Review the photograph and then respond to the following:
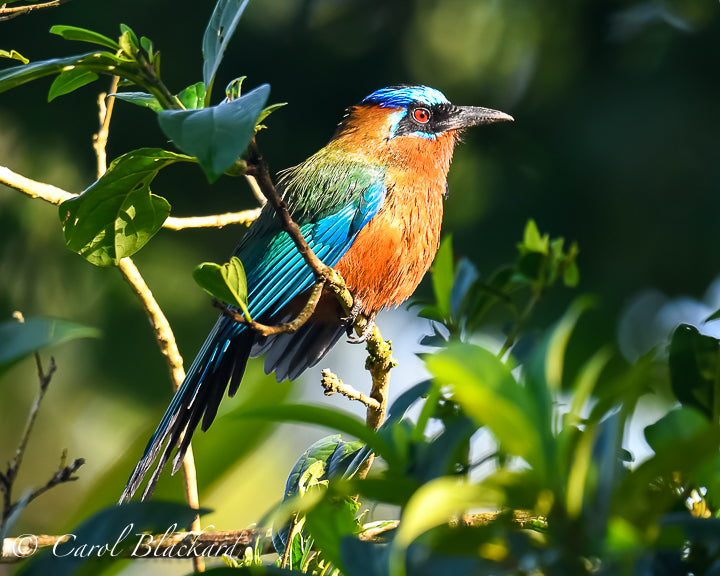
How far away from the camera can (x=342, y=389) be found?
6.45ft

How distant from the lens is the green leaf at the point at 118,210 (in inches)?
49.0

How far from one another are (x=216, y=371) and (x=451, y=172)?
2.83 m

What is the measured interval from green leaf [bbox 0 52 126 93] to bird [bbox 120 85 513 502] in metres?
1.25

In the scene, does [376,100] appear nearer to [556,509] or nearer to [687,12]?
[556,509]

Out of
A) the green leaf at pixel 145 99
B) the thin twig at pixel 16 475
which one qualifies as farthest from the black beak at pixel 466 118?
the thin twig at pixel 16 475

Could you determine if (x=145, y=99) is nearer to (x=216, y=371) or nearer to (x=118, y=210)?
(x=118, y=210)

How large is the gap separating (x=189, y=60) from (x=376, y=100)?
1.96 m

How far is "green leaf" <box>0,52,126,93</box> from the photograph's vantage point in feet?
3.43

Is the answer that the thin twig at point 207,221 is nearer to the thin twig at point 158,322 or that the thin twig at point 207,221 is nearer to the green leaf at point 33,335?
the thin twig at point 158,322

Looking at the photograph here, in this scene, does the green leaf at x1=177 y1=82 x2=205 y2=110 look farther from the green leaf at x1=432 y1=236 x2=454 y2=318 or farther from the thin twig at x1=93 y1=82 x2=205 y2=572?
the thin twig at x1=93 y1=82 x2=205 y2=572

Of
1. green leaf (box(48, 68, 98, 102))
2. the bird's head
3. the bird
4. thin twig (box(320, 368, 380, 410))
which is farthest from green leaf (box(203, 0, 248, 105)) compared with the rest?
the bird's head

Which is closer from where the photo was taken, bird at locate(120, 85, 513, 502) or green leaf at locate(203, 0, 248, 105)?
green leaf at locate(203, 0, 248, 105)

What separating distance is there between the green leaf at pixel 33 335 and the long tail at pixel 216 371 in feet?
4.39

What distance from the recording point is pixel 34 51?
15.0 ft
